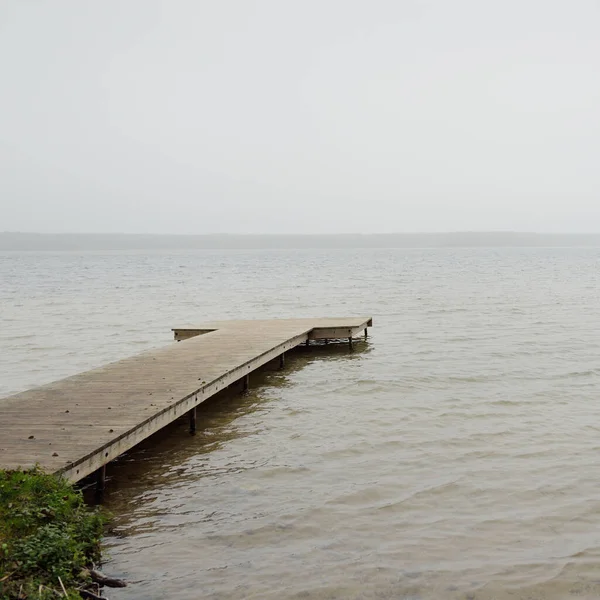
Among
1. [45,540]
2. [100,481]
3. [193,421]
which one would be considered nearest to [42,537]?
Result: [45,540]

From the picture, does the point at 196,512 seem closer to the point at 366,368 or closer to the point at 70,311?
the point at 366,368

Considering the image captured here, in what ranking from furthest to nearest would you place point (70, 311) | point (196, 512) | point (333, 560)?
1. point (70, 311)
2. point (196, 512)
3. point (333, 560)

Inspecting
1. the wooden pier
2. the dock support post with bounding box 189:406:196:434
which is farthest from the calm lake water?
the wooden pier

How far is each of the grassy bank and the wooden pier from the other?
0.35m

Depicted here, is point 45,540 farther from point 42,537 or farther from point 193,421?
point 193,421

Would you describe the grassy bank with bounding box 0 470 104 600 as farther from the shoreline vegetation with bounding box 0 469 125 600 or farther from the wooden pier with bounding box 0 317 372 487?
the wooden pier with bounding box 0 317 372 487

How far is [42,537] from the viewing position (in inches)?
174

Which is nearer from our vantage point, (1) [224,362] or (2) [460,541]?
(2) [460,541]

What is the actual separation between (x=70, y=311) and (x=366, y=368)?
16843 millimetres

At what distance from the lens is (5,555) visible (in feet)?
13.6

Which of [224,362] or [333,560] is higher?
[224,362]

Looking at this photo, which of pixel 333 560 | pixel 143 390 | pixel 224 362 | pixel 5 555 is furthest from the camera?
pixel 224 362

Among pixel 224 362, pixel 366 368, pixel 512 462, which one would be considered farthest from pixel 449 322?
pixel 512 462

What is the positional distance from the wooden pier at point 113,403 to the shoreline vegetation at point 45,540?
1.09 ft
